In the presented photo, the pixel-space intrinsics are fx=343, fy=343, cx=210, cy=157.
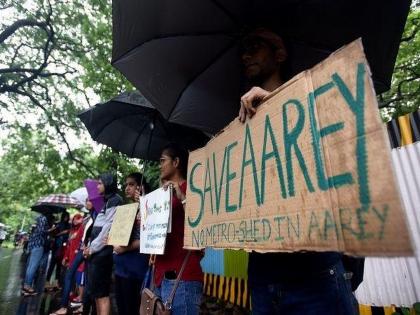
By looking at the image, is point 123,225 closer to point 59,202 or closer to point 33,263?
point 33,263

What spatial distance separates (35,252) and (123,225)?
18.8ft

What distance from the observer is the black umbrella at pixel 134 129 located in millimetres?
3945

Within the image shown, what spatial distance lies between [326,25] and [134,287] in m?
2.89

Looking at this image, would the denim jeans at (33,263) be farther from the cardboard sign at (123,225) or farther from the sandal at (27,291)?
the cardboard sign at (123,225)

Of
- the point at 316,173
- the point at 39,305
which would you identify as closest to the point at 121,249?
the point at 316,173

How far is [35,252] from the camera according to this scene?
7.68 m

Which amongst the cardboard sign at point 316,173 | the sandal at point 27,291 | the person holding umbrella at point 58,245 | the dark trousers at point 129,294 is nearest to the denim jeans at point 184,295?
the cardboard sign at point 316,173

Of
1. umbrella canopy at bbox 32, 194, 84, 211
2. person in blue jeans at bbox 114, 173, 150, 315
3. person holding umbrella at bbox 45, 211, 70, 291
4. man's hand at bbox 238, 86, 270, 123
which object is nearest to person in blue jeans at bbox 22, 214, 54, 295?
person holding umbrella at bbox 45, 211, 70, 291

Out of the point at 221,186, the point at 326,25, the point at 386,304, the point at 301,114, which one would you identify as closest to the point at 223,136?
the point at 221,186

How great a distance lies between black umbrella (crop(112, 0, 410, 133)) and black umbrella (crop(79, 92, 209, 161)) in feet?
3.51

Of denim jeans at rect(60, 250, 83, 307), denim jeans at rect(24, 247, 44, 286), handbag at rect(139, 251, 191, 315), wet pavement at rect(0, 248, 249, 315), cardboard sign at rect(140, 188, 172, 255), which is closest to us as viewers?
handbag at rect(139, 251, 191, 315)

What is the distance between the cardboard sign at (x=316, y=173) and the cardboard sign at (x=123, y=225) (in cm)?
166

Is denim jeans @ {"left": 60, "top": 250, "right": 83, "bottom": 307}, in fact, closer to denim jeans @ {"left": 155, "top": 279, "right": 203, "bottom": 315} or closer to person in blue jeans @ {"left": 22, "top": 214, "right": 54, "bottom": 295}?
person in blue jeans @ {"left": 22, "top": 214, "right": 54, "bottom": 295}

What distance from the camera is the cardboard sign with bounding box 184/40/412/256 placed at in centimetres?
83
